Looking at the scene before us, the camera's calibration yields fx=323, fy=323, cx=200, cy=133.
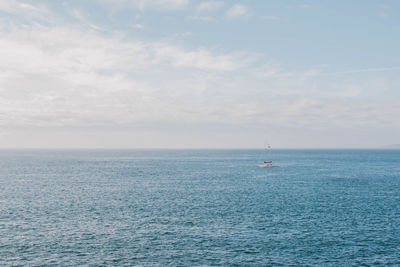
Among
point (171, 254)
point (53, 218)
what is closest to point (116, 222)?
point (53, 218)

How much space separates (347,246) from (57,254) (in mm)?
43561

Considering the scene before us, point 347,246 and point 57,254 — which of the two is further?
point 347,246

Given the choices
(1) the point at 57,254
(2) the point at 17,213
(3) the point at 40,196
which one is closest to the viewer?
(1) the point at 57,254

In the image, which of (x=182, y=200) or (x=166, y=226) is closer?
(x=166, y=226)

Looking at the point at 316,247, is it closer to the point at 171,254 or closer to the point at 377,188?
the point at 171,254

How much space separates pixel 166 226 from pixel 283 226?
2192 cm

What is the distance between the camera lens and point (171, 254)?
4688cm

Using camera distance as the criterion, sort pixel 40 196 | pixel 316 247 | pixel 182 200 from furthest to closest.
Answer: pixel 40 196 → pixel 182 200 → pixel 316 247

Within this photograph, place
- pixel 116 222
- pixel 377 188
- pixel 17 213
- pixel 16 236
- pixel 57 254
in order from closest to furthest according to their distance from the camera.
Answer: pixel 57 254
pixel 16 236
pixel 116 222
pixel 17 213
pixel 377 188

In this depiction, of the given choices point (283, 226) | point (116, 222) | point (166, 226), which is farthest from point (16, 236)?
point (283, 226)

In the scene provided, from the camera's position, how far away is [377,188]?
107 meters

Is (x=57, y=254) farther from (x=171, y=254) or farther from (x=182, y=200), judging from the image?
(x=182, y=200)

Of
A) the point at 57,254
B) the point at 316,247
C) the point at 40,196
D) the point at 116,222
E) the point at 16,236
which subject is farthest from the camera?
the point at 40,196

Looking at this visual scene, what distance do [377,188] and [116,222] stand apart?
286 feet
